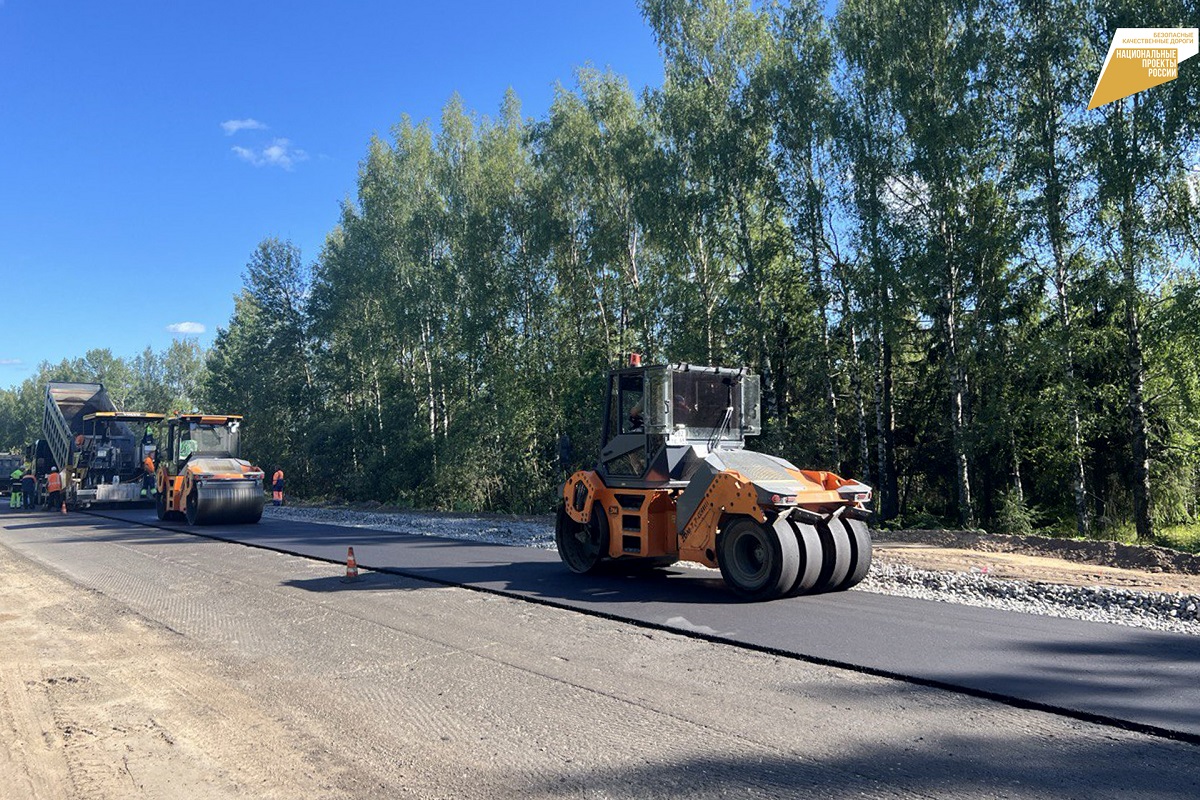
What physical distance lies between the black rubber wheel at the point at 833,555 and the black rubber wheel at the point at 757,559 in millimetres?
627

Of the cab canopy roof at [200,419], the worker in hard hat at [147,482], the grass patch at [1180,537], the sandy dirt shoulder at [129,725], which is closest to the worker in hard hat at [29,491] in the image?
the worker in hard hat at [147,482]

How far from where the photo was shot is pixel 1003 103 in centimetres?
1739

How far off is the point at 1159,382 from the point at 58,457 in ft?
97.6

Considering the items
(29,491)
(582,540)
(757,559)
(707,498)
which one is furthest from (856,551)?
(29,491)

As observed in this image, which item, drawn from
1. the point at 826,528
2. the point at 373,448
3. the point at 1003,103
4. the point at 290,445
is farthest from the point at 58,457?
the point at 1003,103

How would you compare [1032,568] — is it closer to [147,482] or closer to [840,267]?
[840,267]

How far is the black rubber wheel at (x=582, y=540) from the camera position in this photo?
954cm

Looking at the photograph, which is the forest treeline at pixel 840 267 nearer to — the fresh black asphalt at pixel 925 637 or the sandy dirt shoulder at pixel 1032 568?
the sandy dirt shoulder at pixel 1032 568

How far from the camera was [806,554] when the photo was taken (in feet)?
26.2

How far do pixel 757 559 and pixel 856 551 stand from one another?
3.74ft

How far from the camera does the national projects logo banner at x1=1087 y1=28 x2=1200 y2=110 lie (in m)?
14.8

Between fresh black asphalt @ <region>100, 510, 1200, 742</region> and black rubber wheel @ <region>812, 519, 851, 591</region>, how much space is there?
171 mm

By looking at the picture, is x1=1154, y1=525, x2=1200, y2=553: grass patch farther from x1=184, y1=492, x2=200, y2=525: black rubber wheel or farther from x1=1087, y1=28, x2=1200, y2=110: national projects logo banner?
x1=184, y1=492, x2=200, y2=525: black rubber wheel

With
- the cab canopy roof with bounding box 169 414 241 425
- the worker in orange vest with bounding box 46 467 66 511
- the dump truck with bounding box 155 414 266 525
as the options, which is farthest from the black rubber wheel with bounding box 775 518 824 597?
the worker in orange vest with bounding box 46 467 66 511
